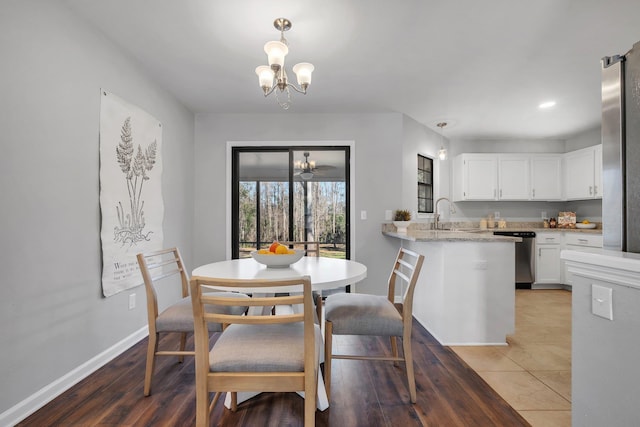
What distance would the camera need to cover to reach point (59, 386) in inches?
72.9

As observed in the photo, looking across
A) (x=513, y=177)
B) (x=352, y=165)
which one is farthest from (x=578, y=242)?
(x=352, y=165)

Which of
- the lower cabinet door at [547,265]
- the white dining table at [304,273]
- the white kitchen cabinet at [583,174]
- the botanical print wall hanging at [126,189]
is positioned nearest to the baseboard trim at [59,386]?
the botanical print wall hanging at [126,189]

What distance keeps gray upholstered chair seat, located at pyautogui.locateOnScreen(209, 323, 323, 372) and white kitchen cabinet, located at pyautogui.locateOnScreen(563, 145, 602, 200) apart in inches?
198

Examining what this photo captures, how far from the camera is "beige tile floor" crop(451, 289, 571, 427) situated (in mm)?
1709

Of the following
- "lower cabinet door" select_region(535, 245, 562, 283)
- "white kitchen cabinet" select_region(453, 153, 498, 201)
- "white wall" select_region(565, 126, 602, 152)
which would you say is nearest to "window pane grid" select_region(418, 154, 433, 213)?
"white kitchen cabinet" select_region(453, 153, 498, 201)

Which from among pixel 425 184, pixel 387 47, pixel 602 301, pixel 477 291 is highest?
pixel 387 47

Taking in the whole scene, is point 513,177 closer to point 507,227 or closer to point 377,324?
point 507,227

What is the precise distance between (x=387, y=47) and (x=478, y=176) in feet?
10.5

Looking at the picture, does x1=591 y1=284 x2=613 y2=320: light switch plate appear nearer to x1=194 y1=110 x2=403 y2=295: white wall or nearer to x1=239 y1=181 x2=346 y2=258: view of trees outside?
x1=194 y1=110 x2=403 y2=295: white wall

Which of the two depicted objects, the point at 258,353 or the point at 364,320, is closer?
the point at 258,353

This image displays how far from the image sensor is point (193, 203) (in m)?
3.89

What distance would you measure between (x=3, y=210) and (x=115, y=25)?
142 centimetres

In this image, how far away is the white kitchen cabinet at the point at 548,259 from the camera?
15.0 feet

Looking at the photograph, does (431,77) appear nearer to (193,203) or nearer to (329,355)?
(329,355)
